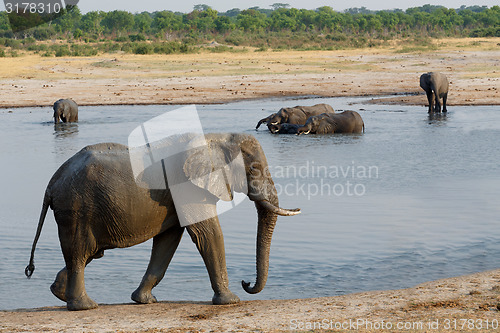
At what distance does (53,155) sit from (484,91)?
17.9 m

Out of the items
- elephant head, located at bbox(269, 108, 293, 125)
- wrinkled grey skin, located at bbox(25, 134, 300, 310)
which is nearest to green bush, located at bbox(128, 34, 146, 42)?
elephant head, located at bbox(269, 108, 293, 125)

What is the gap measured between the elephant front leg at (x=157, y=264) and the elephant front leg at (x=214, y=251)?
0.37 m

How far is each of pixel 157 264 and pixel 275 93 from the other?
24252 millimetres

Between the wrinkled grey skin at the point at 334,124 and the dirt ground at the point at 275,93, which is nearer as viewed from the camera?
the dirt ground at the point at 275,93

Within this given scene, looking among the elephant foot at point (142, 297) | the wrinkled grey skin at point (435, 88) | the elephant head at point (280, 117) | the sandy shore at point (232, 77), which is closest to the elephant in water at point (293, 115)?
the elephant head at point (280, 117)

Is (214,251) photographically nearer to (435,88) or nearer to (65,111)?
(65,111)

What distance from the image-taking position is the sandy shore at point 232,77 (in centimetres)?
2933

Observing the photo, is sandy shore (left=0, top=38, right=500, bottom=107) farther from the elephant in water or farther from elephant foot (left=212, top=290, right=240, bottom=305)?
elephant foot (left=212, top=290, right=240, bottom=305)

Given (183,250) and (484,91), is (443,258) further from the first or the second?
(484,91)

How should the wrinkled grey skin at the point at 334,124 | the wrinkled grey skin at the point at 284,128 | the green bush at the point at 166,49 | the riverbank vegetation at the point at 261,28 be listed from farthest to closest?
the riverbank vegetation at the point at 261,28 → the green bush at the point at 166,49 → the wrinkled grey skin at the point at 284,128 → the wrinkled grey skin at the point at 334,124

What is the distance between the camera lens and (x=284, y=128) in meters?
20.6

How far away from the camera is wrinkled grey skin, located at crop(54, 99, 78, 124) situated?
22.5 metres

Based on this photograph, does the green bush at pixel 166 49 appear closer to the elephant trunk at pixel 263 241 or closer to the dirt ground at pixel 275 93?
the dirt ground at pixel 275 93

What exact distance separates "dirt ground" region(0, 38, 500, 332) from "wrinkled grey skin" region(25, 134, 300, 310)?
0.36 metres
